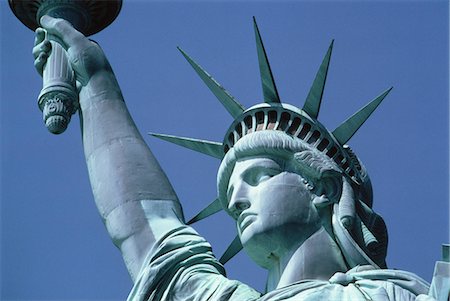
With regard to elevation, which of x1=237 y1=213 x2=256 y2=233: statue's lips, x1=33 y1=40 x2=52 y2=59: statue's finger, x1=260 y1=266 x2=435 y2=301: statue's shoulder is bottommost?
x1=260 y1=266 x2=435 y2=301: statue's shoulder

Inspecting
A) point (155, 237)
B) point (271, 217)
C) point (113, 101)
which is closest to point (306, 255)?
point (271, 217)

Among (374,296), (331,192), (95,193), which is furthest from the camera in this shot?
(95,193)

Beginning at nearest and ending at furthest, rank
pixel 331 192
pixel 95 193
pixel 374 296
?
1. pixel 374 296
2. pixel 331 192
3. pixel 95 193

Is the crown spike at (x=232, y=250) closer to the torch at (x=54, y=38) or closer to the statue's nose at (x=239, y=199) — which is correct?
the statue's nose at (x=239, y=199)

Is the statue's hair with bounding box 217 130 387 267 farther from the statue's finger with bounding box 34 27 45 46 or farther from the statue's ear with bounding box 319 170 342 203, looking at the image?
the statue's finger with bounding box 34 27 45 46

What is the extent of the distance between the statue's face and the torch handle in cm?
239

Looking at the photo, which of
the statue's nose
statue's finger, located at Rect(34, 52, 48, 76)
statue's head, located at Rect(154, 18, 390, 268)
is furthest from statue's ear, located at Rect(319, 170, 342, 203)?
statue's finger, located at Rect(34, 52, 48, 76)

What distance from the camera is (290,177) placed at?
58.7 ft

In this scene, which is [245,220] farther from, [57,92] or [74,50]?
[74,50]

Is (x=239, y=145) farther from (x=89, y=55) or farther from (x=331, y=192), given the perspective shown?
(x=89, y=55)

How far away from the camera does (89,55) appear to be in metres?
20.0

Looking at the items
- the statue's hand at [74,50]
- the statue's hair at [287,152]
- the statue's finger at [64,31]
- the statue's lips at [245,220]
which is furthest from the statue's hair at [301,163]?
the statue's finger at [64,31]

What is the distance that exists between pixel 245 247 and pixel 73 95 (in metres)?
3.09

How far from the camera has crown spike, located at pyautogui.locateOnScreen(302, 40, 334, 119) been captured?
60.1 ft
